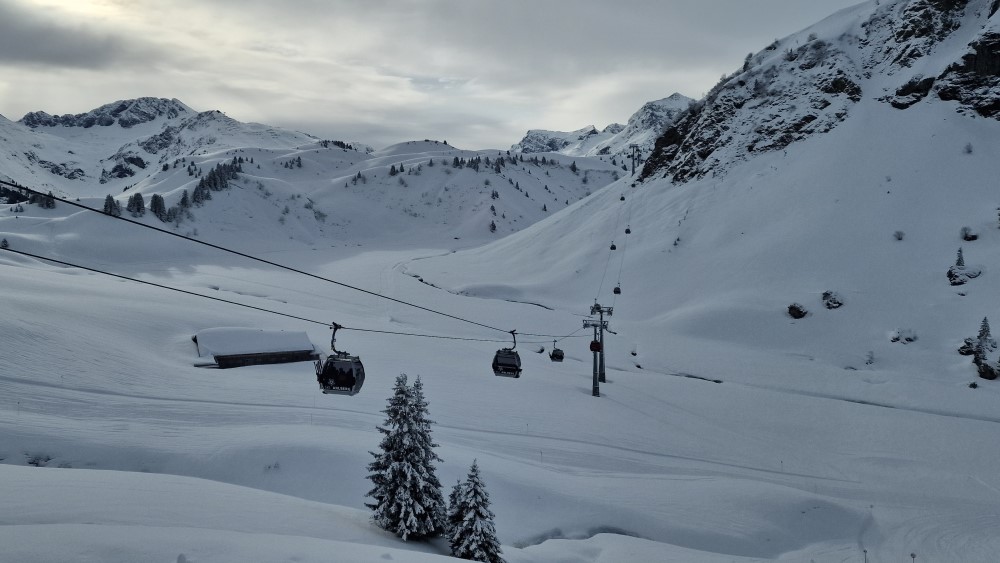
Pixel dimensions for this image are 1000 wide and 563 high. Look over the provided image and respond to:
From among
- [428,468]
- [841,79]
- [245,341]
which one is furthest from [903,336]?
[245,341]

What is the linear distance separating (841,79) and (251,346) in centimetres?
7038

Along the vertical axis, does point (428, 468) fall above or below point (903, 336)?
below

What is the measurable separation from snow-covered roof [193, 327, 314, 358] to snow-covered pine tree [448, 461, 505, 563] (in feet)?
91.4

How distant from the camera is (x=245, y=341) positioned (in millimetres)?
41469

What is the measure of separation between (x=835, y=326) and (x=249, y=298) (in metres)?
54.9

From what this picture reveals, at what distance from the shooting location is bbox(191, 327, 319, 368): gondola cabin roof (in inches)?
1576

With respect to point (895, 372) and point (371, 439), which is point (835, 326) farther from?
point (371, 439)

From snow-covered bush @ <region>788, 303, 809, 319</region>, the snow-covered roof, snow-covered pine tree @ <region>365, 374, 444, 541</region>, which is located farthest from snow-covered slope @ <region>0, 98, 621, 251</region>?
snow-covered pine tree @ <region>365, 374, 444, 541</region>

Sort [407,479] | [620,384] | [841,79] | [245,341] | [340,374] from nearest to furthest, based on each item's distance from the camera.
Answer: [407,479]
[340,374]
[245,341]
[620,384]
[841,79]

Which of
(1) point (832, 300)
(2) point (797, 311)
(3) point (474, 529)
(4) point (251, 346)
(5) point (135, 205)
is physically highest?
(5) point (135, 205)

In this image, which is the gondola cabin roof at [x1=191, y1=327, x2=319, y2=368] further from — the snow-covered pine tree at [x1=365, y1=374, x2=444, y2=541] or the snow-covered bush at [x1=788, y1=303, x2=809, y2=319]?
the snow-covered bush at [x1=788, y1=303, x2=809, y2=319]

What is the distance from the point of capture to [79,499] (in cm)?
1573

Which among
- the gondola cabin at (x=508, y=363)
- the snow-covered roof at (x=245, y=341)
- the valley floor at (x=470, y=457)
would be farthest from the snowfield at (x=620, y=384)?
the gondola cabin at (x=508, y=363)

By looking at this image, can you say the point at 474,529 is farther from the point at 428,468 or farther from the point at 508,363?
the point at 508,363
